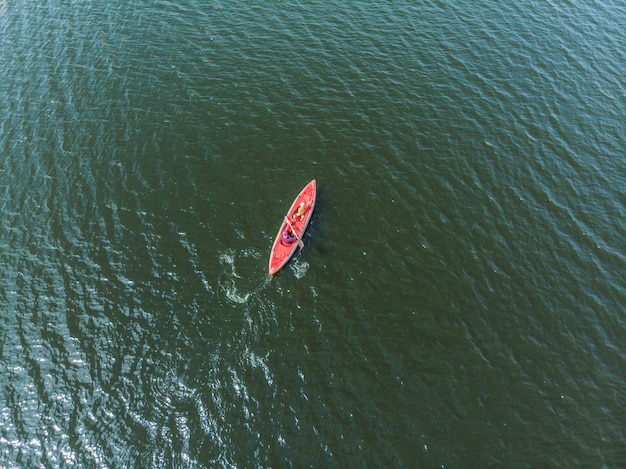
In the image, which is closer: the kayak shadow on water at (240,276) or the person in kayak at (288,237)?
the kayak shadow on water at (240,276)

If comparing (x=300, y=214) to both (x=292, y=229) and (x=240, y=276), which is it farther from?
(x=240, y=276)

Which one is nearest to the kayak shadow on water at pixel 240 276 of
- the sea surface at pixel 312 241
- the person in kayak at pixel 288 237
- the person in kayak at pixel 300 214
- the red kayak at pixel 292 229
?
the sea surface at pixel 312 241

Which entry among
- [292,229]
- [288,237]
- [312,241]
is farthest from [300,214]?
[288,237]

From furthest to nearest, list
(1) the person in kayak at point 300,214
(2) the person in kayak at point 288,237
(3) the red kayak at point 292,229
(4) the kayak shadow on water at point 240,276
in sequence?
(1) the person in kayak at point 300,214
(2) the person in kayak at point 288,237
(3) the red kayak at point 292,229
(4) the kayak shadow on water at point 240,276

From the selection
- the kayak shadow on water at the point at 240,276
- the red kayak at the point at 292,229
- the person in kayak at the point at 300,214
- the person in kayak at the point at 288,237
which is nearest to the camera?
the kayak shadow on water at the point at 240,276

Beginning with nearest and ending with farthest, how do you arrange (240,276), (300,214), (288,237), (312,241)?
(240,276) < (288,237) < (312,241) < (300,214)

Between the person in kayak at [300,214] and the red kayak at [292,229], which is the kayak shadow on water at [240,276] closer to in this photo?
the red kayak at [292,229]
